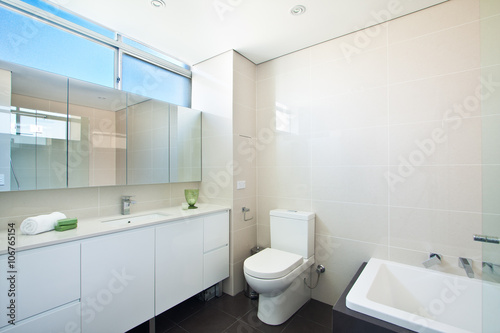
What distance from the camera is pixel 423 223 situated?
5.56 ft

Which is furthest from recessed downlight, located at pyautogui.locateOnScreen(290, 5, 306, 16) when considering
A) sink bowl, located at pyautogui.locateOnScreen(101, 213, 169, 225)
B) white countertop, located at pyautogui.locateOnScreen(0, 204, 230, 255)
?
sink bowl, located at pyautogui.locateOnScreen(101, 213, 169, 225)

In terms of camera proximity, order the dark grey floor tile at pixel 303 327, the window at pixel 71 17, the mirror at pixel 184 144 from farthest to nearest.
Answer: the mirror at pixel 184 144, the dark grey floor tile at pixel 303 327, the window at pixel 71 17

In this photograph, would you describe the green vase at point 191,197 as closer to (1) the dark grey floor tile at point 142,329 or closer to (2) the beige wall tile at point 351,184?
(1) the dark grey floor tile at point 142,329

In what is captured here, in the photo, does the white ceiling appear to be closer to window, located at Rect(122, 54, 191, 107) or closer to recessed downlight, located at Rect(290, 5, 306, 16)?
recessed downlight, located at Rect(290, 5, 306, 16)

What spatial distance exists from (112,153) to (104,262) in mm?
860

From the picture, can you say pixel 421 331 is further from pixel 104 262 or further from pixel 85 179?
pixel 85 179

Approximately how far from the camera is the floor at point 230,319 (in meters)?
1.78

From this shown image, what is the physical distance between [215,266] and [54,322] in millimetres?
1171

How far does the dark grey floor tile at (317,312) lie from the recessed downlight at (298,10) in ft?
8.12

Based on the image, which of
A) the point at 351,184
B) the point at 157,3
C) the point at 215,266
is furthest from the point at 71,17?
the point at 351,184

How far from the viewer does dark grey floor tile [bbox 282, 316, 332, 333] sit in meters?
1.76

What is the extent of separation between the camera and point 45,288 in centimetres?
122

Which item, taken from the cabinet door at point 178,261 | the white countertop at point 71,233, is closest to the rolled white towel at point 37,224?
the white countertop at point 71,233

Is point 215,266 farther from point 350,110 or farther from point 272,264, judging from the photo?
point 350,110
